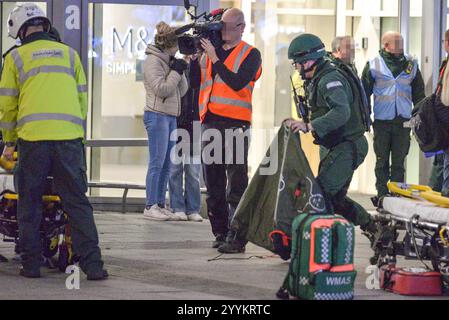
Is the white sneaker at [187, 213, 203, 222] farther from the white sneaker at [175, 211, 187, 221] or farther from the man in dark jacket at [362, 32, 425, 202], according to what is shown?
the man in dark jacket at [362, 32, 425, 202]

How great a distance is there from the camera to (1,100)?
914 cm

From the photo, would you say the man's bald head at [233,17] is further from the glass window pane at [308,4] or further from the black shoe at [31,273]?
the glass window pane at [308,4]

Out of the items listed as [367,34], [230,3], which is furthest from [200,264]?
[367,34]

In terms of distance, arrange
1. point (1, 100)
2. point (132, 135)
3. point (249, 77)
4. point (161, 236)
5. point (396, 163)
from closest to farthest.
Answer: point (1, 100), point (249, 77), point (161, 236), point (396, 163), point (132, 135)

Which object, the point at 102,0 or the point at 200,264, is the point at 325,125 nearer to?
the point at 200,264

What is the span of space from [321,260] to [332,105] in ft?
5.80

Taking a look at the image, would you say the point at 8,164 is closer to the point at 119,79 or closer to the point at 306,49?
the point at 306,49

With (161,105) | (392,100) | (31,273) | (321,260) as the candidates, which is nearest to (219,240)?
(31,273)

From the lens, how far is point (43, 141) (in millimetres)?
9023

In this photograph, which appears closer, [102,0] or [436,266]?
[436,266]

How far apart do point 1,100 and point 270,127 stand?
24.2ft

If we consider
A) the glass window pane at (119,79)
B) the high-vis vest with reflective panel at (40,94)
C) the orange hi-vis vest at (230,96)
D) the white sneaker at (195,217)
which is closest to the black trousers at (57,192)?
the high-vis vest with reflective panel at (40,94)

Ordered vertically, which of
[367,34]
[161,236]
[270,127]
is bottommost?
[161,236]

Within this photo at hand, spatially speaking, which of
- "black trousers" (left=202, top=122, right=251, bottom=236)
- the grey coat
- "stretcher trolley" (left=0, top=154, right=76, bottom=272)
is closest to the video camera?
"black trousers" (left=202, top=122, right=251, bottom=236)
